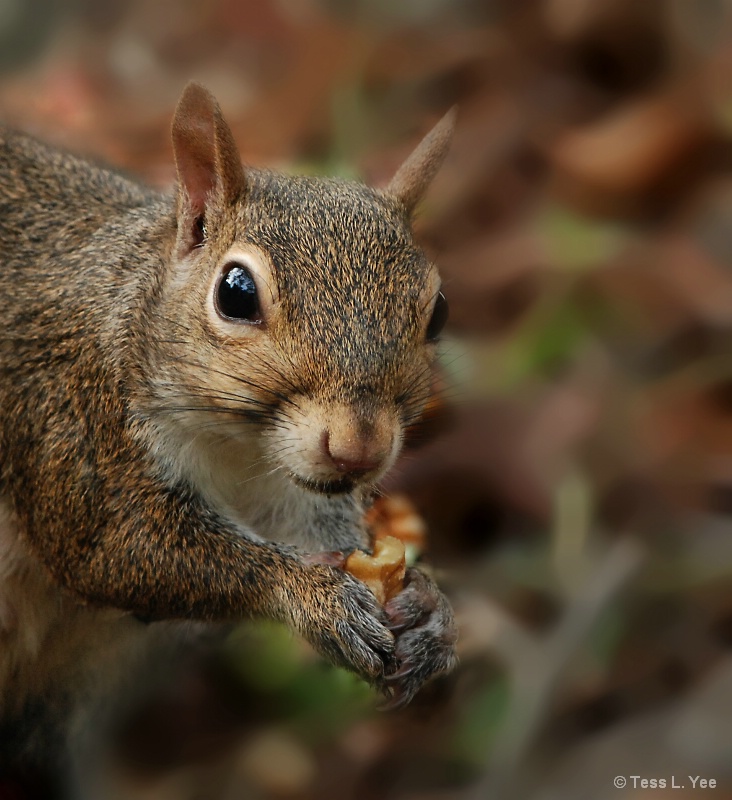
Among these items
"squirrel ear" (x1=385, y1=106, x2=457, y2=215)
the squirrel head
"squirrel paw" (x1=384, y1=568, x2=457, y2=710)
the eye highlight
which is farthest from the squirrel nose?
"squirrel ear" (x1=385, y1=106, x2=457, y2=215)

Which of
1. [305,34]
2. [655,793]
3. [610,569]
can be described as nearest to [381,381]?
[655,793]

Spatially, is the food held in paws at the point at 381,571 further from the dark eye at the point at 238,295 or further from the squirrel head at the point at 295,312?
the dark eye at the point at 238,295

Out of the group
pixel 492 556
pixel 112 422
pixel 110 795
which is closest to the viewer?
pixel 112 422

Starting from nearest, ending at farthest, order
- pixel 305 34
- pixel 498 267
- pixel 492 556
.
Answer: pixel 492 556 < pixel 498 267 < pixel 305 34

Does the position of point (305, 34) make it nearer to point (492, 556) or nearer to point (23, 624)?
point (492, 556)

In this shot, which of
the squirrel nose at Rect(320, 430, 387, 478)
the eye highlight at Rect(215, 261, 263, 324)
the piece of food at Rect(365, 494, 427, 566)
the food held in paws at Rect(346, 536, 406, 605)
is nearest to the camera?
the squirrel nose at Rect(320, 430, 387, 478)

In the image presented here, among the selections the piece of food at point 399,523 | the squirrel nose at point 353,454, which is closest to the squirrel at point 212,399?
the squirrel nose at point 353,454

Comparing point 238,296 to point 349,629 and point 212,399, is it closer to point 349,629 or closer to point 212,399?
point 212,399

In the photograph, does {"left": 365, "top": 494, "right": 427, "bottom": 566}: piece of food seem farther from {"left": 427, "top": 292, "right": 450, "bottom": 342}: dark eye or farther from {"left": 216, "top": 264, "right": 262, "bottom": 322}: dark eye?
{"left": 216, "top": 264, "right": 262, "bottom": 322}: dark eye
